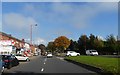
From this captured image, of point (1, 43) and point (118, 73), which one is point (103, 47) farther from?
point (118, 73)

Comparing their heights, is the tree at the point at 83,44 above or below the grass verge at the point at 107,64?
above

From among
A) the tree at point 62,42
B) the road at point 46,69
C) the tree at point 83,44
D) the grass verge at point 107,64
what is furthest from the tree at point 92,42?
A: the road at point 46,69

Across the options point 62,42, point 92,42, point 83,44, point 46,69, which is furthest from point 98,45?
point 46,69

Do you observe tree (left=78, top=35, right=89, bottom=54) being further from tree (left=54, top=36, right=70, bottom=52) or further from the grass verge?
the grass verge

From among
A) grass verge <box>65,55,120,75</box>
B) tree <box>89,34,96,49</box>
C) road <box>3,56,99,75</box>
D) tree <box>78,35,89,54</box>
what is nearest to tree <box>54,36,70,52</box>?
tree <box>78,35,89,54</box>

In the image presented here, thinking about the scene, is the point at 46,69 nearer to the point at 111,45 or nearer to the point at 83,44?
the point at 111,45

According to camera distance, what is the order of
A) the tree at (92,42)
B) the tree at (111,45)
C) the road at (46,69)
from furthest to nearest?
the tree at (92,42) → the tree at (111,45) → the road at (46,69)

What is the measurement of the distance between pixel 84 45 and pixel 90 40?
14.7 ft

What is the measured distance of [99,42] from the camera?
11975cm

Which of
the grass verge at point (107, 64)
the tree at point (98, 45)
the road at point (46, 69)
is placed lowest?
the road at point (46, 69)

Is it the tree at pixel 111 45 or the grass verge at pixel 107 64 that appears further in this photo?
the tree at pixel 111 45

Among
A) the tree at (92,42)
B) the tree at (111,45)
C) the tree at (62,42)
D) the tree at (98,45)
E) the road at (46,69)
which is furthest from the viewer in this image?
the tree at (62,42)

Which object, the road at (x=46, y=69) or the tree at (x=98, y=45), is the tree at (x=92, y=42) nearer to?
the tree at (x=98, y=45)

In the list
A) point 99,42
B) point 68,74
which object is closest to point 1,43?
point 68,74
